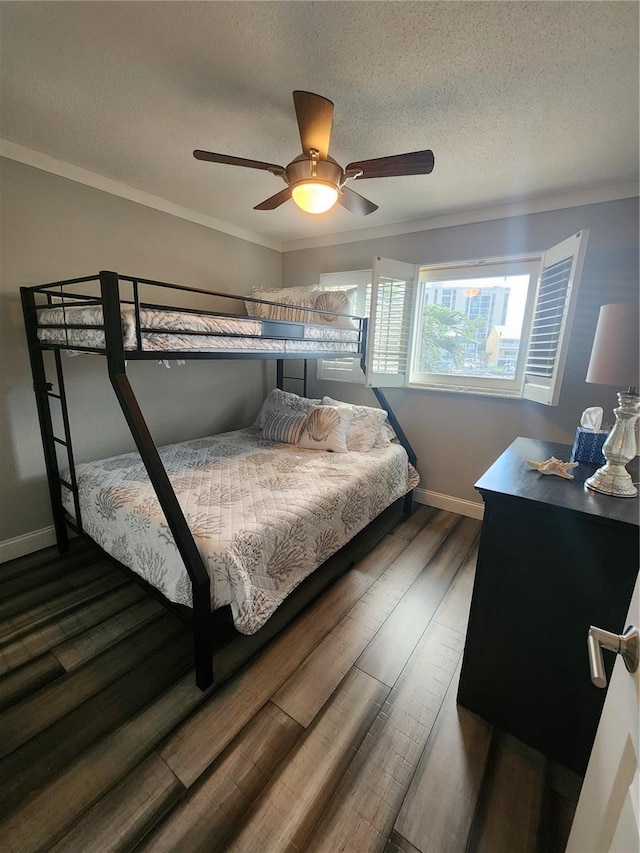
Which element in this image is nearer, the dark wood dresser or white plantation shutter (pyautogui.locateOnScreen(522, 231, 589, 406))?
the dark wood dresser

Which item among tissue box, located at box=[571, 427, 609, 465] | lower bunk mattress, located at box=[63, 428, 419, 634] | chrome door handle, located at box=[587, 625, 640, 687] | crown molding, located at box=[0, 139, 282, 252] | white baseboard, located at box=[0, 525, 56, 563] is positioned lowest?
white baseboard, located at box=[0, 525, 56, 563]

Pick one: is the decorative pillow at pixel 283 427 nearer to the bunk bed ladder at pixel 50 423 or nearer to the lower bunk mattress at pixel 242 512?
the lower bunk mattress at pixel 242 512

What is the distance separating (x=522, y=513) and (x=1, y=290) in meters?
2.88

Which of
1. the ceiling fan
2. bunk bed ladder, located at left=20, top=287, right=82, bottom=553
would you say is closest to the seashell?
the ceiling fan

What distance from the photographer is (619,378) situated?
117 centimetres

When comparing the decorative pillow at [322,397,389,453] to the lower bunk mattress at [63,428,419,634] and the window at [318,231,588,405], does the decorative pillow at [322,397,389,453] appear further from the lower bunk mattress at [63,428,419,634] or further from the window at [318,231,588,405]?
the window at [318,231,588,405]

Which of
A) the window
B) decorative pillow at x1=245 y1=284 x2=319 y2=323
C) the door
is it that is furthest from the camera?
decorative pillow at x1=245 y1=284 x2=319 y2=323

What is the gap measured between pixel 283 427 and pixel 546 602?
2139 mm

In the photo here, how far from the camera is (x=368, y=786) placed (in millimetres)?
1152

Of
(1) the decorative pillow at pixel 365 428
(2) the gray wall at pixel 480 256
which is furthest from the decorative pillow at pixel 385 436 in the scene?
(2) the gray wall at pixel 480 256

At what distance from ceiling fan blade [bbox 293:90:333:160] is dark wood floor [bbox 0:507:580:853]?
2.23 m

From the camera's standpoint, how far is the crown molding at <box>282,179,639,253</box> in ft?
7.05

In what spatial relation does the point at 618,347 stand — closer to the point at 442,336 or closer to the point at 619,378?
the point at 619,378

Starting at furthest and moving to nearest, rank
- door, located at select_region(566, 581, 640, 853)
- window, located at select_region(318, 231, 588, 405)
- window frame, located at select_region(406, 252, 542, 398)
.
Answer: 1. window frame, located at select_region(406, 252, 542, 398)
2. window, located at select_region(318, 231, 588, 405)
3. door, located at select_region(566, 581, 640, 853)
